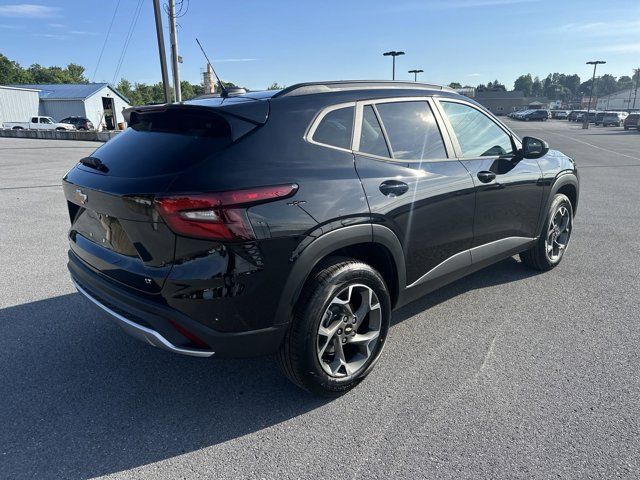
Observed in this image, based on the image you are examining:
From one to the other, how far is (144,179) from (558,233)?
4.32m

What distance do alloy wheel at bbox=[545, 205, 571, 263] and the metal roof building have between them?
54372 millimetres

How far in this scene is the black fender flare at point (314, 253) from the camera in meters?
2.48

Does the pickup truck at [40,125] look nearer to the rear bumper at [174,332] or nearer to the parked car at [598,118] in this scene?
the rear bumper at [174,332]

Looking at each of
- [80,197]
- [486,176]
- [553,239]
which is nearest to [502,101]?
[553,239]

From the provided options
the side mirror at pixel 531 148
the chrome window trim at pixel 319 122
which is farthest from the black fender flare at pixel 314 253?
the side mirror at pixel 531 148

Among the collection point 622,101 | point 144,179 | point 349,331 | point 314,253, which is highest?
point 622,101

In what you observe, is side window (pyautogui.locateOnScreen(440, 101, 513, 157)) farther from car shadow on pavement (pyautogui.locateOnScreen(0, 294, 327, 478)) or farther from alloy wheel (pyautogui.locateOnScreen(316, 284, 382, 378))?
car shadow on pavement (pyautogui.locateOnScreen(0, 294, 327, 478))

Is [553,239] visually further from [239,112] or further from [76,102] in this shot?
[76,102]

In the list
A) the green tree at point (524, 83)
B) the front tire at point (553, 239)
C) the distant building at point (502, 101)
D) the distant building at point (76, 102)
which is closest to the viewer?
the front tire at point (553, 239)

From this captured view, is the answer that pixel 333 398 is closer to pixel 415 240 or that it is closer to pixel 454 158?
pixel 415 240

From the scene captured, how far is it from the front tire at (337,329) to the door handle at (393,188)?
1.55ft

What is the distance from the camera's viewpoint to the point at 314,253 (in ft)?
8.30

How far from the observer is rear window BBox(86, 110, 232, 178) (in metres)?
2.44

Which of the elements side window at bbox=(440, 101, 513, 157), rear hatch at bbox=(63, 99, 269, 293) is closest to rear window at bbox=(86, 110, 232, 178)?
rear hatch at bbox=(63, 99, 269, 293)
